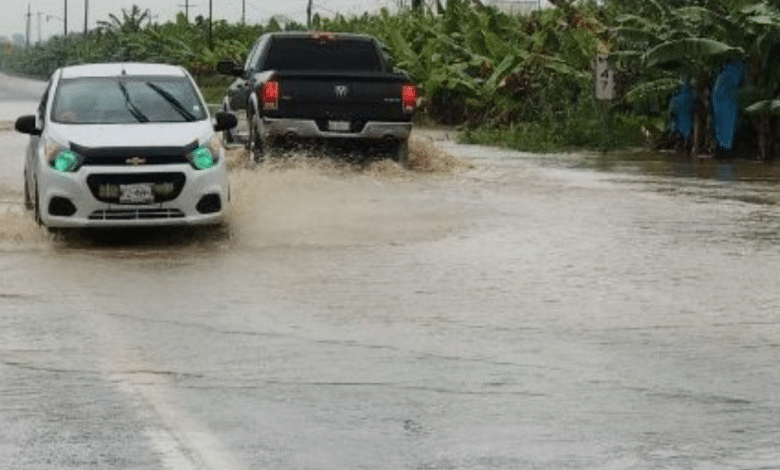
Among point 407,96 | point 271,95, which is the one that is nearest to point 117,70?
point 271,95

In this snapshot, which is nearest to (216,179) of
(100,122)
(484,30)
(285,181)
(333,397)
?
(100,122)

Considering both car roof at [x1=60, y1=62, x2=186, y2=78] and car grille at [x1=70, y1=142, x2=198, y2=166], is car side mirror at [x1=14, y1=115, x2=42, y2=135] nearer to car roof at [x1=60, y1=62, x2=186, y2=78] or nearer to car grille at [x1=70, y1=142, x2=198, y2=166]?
car roof at [x1=60, y1=62, x2=186, y2=78]

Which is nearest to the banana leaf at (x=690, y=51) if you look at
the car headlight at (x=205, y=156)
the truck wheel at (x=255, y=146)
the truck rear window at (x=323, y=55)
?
the truck rear window at (x=323, y=55)

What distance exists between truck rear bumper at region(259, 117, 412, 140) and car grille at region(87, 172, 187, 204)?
7.52m

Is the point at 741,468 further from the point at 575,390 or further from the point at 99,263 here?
the point at 99,263

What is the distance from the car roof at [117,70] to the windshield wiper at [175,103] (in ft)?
1.05

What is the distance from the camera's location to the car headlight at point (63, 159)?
1527cm

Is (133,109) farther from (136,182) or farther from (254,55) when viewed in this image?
(254,55)

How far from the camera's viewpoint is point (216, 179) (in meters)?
15.7

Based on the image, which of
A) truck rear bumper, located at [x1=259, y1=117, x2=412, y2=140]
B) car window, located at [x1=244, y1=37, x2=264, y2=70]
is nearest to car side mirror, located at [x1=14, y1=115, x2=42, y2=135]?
truck rear bumper, located at [x1=259, y1=117, x2=412, y2=140]

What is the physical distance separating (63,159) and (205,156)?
1.30 metres

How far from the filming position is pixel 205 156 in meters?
15.8

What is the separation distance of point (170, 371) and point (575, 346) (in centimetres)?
252

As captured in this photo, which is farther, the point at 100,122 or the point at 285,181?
the point at 285,181
